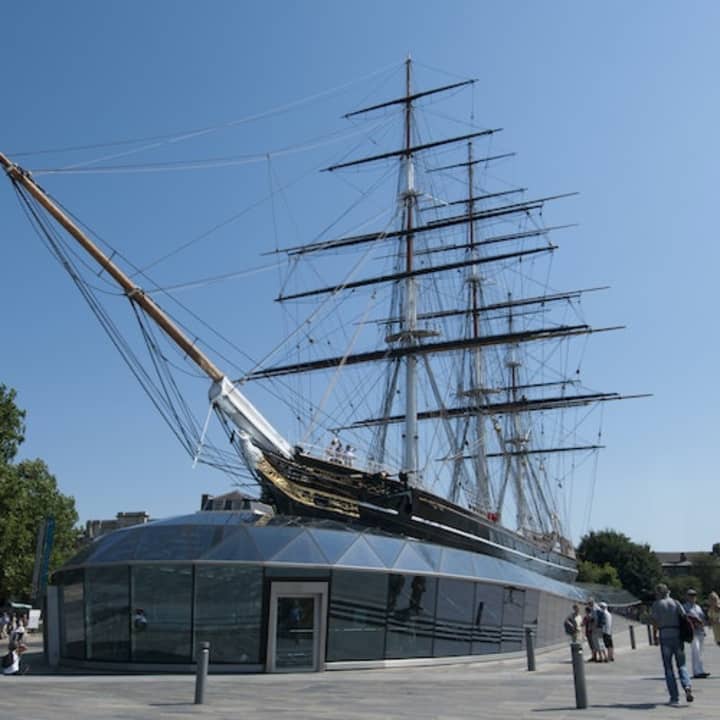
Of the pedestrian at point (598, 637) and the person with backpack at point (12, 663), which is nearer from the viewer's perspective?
the person with backpack at point (12, 663)

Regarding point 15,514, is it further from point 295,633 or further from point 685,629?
point 685,629

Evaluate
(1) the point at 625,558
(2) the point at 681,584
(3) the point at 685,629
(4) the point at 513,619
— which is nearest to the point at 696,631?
(3) the point at 685,629

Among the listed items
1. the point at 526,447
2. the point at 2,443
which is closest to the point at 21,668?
the point at 2,443

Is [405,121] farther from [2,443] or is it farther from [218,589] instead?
[218,589]

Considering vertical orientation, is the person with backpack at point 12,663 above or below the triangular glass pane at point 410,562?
below

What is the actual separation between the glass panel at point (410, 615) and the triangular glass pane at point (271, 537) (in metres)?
2.72

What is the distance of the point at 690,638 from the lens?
11562 millimetres

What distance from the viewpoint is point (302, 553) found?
1945cm

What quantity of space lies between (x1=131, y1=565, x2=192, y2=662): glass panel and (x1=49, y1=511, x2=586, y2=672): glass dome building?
2 cm

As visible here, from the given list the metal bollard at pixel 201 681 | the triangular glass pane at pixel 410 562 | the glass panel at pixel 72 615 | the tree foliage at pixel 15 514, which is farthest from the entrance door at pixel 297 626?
the tree foliage at pixel 15 514

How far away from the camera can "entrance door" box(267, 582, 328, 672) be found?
748 inches

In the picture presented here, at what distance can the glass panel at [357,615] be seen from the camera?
763 inches

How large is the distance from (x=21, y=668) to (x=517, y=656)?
13997 millimetres

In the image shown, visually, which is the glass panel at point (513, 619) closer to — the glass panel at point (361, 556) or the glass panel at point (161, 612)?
the glass panel at point (361, 556)
